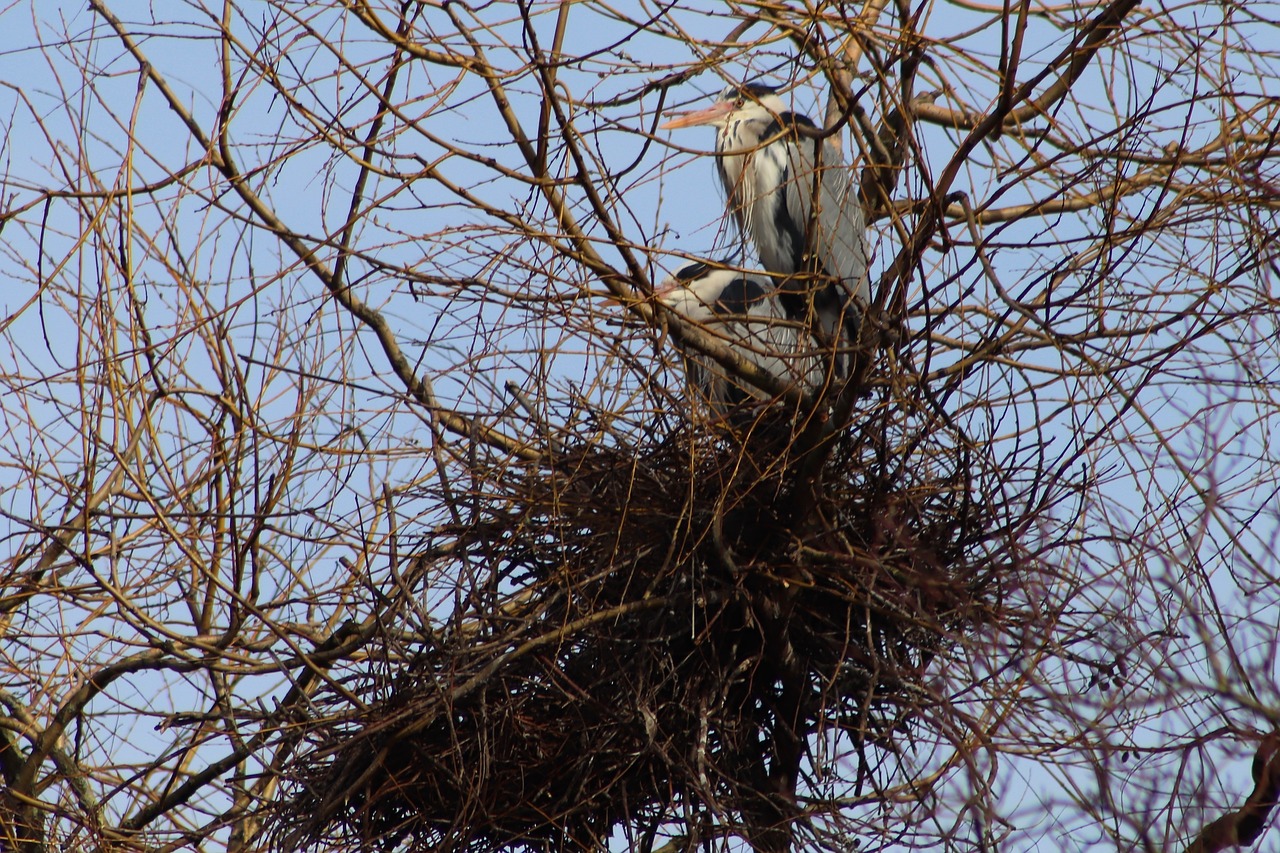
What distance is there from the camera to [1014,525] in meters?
2.14

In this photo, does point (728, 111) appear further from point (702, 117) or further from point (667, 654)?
point (667, 654)

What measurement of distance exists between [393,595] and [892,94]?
118 cm

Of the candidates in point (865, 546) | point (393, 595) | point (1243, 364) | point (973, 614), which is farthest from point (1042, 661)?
point (393, 595)

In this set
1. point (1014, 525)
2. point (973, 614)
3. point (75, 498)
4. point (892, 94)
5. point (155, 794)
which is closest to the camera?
point (892, 94)

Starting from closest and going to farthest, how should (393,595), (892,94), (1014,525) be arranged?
(892,94), (1014,525), (393,595)

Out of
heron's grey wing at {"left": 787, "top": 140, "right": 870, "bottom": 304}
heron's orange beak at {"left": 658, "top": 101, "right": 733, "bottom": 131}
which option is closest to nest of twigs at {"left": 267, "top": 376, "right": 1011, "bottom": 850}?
heron's grey wing at {"left": 787, "top": 140, "right": 870, "bottom": 304}

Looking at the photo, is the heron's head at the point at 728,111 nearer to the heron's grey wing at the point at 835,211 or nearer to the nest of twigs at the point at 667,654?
the heron's grey wing at the point at 835,211

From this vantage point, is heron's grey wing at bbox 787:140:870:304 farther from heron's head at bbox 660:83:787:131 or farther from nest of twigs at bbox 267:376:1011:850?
Result: nest of twigs at bbox 267:376:1011:850

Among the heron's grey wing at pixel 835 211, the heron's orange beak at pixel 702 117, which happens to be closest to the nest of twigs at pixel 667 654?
the heron's grey wing at pixel 835 211

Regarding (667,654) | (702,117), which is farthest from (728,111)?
(667,654)

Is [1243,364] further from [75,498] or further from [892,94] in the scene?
[75,498]

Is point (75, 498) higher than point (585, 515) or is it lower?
higher

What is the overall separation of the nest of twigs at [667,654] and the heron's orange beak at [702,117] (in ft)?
4.45

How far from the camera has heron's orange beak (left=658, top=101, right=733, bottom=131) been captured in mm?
3455
